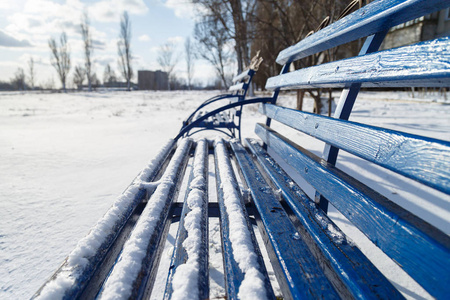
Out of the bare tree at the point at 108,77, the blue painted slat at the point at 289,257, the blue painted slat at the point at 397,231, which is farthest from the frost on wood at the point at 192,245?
the bare tree at the point at 108,77

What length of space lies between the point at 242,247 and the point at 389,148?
0.46 m

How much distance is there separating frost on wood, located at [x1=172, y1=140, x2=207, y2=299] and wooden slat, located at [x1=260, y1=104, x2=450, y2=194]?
1.79 feet

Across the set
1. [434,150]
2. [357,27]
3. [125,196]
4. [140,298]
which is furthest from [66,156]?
[434,150]

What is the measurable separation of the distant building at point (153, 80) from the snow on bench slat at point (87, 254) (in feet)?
143

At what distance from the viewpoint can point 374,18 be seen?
78 centimetres

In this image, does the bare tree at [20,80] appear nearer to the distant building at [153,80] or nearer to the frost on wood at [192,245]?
the distant building at [153,80]

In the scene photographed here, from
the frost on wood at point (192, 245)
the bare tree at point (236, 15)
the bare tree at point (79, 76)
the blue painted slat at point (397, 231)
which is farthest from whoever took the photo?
the bare tree at point (79, 76)

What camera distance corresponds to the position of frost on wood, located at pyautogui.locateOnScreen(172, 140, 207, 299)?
550 mm

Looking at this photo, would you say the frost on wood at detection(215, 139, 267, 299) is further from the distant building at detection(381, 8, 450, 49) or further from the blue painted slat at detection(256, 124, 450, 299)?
the distant building at detection(381, 8, 450, 49)

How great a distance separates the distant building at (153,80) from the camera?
4131 cm

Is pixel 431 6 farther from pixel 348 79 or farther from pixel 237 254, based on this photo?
pixel 237 254

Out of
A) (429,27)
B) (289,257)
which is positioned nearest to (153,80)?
(429,27)

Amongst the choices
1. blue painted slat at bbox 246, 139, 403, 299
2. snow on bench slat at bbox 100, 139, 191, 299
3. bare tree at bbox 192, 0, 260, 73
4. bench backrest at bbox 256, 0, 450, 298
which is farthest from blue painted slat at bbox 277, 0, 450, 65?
bare tree at bbox 192, 0, 260, 73

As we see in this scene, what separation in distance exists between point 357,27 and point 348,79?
0.20 meters
